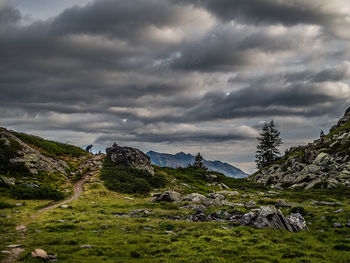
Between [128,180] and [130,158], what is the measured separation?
1760cm

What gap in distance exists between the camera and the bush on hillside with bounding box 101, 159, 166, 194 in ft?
196

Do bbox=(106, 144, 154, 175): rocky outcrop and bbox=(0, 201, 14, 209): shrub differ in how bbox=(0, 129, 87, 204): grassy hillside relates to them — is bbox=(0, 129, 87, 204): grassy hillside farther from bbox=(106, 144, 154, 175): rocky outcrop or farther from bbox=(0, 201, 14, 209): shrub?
bbox=(106, 144, 154, 175): rocky outcrop

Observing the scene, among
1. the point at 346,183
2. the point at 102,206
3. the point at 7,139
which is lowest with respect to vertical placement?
the point at 102,206

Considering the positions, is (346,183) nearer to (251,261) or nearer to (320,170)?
(320,170)

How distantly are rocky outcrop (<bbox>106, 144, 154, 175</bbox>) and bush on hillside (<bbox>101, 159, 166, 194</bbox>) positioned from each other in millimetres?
3312

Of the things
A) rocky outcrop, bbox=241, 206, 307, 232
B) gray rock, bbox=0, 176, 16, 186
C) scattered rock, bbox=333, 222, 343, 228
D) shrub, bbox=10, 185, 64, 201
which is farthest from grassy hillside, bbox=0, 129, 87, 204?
scattered rock, bbox=333, 222, 343, 228

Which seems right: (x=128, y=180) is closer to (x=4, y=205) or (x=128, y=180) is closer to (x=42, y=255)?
(x=4, y=205)

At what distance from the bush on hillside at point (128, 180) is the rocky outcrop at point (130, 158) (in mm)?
3312

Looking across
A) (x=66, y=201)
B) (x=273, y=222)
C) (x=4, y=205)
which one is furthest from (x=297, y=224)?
(x=4, y=205)

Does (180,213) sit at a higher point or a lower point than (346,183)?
lower

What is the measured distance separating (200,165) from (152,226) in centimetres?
11366

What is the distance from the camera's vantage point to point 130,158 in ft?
270

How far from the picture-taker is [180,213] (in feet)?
122

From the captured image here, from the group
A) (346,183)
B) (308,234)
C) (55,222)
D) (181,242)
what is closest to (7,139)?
(55,222)
